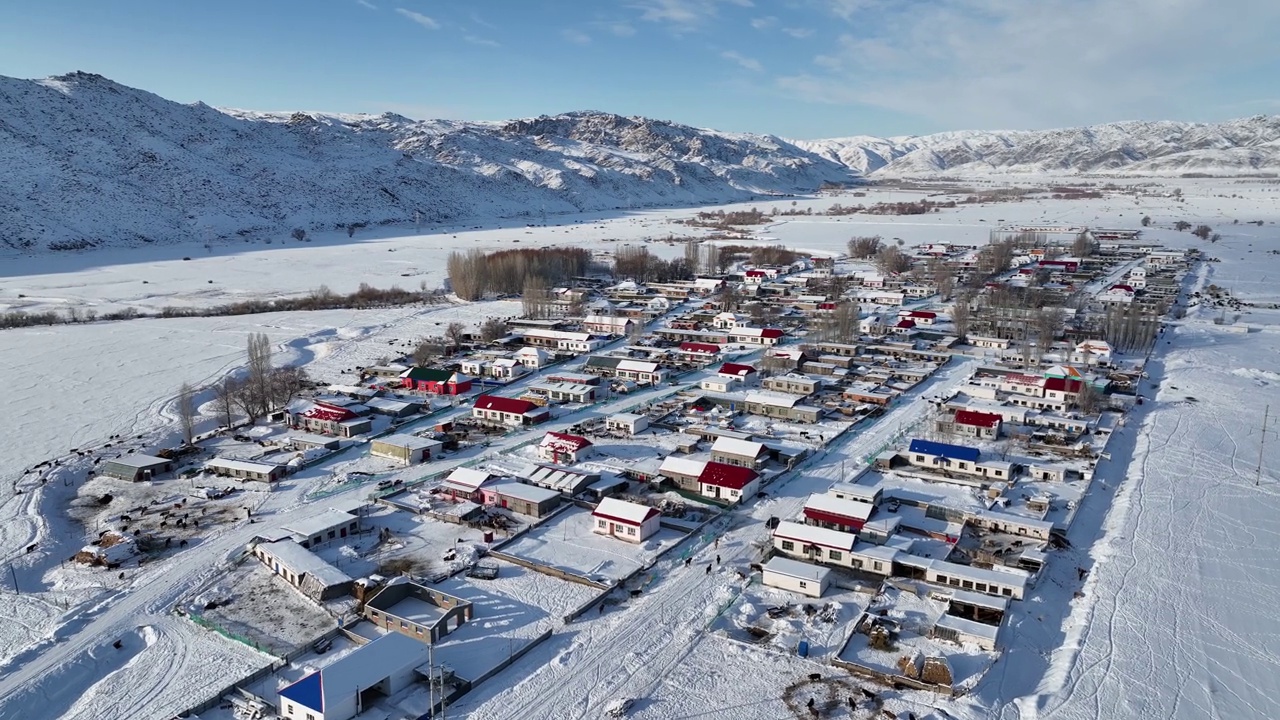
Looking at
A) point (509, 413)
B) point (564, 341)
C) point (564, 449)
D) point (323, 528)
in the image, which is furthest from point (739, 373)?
point (323, 528)

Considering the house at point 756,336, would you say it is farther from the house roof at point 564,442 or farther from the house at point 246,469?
the house at point 246,469

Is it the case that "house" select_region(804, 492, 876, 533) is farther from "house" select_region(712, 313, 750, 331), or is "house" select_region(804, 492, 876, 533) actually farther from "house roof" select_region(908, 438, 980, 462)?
"house" select_region(712, 313, 750, 331)

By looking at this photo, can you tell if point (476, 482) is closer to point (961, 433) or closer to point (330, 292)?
point (961, 433)

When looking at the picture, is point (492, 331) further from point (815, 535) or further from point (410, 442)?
point (815, 535)

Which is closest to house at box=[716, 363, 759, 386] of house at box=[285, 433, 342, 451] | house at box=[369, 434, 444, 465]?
house at box=[369, 434, 444, 465]

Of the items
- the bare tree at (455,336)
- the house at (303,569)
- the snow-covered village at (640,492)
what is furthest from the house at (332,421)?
the bare tree at (455,336)

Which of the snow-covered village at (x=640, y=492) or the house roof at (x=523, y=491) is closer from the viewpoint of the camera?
the snow-covered village at (x=640, y=492)

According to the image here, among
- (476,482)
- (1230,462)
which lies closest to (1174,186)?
(1230,462)
